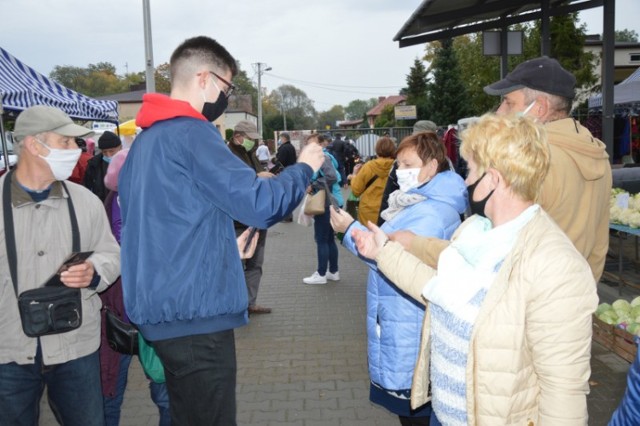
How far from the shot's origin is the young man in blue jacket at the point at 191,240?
2113mm

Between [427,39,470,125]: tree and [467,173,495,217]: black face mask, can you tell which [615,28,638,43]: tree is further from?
[467,173,495,217]: black face mask

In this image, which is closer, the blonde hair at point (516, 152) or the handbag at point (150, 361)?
the blonde hair at point (516, 152)

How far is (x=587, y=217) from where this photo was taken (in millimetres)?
2643

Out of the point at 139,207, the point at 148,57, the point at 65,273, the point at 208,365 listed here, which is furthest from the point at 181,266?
the point at 148,57

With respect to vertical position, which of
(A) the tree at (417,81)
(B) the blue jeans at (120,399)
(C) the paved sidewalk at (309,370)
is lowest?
(C) the paved sidewalk at (309,370)

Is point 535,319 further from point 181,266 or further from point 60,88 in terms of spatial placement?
point 60,88

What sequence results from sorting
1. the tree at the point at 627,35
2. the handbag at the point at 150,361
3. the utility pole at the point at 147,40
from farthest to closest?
the tree at the point at 627,35, the utility pole at the point at 147,40, the handbag at the point at 150,361

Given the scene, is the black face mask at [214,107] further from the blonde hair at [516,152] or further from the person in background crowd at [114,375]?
the blonde hair at [516,152]

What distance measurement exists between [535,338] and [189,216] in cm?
130

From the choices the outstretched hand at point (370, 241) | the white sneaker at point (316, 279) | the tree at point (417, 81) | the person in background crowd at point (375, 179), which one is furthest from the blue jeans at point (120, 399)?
the tree at point (417, 81)

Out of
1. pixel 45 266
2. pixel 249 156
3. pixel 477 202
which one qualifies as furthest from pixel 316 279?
pixel 477 202

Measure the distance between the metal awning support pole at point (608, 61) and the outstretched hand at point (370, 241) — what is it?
6713 millimetres

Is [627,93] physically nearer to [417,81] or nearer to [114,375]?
[114,375]

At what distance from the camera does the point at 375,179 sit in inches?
261
